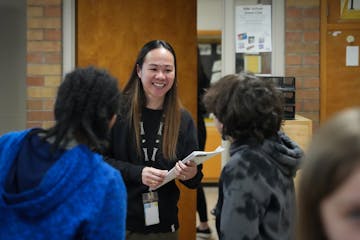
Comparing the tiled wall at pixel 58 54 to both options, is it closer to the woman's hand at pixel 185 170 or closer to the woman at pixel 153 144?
the woman at pixel 153 144

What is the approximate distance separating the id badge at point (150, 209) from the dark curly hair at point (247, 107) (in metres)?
0.61

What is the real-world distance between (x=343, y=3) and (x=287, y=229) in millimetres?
2163

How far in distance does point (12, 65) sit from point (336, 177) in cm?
327

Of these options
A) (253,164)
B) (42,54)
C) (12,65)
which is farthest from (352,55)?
(12,65)

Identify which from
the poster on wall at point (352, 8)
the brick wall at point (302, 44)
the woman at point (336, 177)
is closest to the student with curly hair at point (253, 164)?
the woman at point (336, 177)

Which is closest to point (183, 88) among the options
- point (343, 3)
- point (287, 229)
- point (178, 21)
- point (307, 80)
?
point (178, 21)

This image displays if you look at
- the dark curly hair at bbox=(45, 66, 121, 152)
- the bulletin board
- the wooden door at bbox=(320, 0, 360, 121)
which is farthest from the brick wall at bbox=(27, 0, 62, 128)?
the bulletin board

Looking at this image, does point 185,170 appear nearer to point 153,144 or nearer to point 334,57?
point 153,144

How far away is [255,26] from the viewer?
3.30 m

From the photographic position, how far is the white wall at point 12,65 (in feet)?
11.6

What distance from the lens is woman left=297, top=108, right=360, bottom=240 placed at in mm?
668

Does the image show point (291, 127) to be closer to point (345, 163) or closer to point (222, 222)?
point (222, 222)

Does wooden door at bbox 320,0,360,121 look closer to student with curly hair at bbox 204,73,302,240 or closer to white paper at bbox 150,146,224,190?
white paper at bbox 150,146,224,190

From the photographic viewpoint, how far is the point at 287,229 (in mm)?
1704
